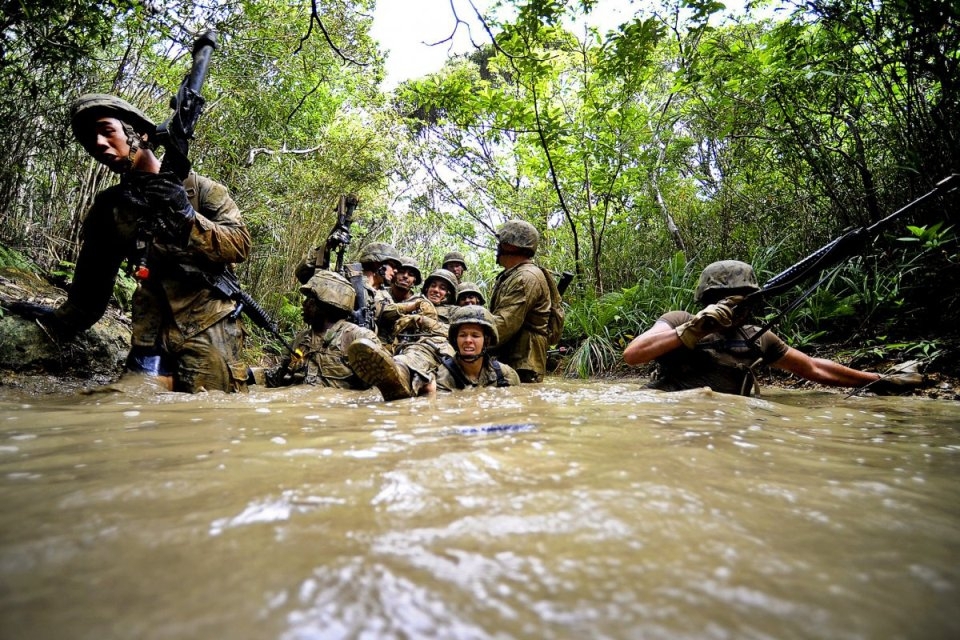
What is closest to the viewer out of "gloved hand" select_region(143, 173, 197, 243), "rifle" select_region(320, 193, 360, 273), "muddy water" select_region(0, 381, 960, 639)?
"muddy water" select_region(0, 381, 960, 639)

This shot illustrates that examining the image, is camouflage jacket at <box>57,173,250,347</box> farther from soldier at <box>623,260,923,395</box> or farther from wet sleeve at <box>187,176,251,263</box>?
soldier at <box>623,260,923,395</box>

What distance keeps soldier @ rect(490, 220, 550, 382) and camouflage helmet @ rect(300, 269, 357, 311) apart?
1571 millimetres

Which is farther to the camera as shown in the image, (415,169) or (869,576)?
(415,169)

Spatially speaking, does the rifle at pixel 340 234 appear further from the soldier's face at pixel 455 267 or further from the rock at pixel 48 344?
the soldier's face at pixel 455 267

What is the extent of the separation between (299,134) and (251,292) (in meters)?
3.26

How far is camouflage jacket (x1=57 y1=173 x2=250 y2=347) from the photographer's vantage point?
3.19m

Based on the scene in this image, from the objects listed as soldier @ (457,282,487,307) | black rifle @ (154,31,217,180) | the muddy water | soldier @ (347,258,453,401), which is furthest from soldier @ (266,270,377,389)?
the muddy water

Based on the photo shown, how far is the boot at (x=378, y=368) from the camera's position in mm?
3092

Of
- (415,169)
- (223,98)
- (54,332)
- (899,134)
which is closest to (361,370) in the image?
(54,332)

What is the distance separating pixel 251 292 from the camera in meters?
8.18

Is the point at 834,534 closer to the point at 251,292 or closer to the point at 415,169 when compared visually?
the point at 251,292

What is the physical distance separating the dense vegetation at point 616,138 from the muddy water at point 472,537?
2.59 meters

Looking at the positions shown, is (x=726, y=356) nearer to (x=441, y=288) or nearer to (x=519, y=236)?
(x=519, y=236)

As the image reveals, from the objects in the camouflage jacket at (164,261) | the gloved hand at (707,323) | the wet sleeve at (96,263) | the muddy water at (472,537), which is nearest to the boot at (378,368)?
the camouflage jacket at (164,261)
